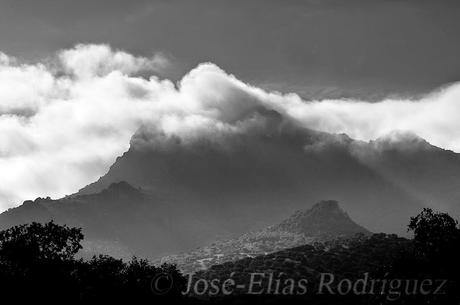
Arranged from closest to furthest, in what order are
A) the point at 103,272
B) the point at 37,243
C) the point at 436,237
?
the point at 37,243 → the point at 436,237 → the point at 103,272

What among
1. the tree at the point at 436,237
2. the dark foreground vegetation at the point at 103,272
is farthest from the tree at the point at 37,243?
the tree at the point at 436,237

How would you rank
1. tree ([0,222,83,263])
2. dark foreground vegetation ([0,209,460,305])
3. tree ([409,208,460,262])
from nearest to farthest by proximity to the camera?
1. dark foreground vegetation ([0,209,460,305])
2. tree ([0,222,83,263])
3. tree ([409,208,460,262])

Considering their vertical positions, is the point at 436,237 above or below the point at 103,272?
above

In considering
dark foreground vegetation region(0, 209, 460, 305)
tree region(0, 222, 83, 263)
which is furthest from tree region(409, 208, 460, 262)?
tree region(0, 222, 83, 263)

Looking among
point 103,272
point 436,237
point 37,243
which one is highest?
point 436,237

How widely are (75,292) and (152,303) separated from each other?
78.8ft

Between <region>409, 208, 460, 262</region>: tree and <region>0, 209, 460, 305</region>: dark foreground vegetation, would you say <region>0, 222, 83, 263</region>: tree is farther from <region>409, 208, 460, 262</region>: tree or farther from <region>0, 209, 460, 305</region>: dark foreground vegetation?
<region>409, 208, 460, 262</region>: tree

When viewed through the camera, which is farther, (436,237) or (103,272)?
(103,272)

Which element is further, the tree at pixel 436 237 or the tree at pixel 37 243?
the tree at pixel 436 237

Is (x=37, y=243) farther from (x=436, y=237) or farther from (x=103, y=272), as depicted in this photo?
Result: (x=436, y=237)

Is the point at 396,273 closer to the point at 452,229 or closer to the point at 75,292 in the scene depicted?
the point at 452,229

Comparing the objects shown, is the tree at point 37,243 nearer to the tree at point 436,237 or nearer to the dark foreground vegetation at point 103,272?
the dark foreground vegetation at point 103,272

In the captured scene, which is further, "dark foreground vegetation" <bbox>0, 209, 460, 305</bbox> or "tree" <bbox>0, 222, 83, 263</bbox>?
"tree" <bbox>0, 222, 83, 263</bbox>

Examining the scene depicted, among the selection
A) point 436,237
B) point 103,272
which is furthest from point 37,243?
point 436,237
